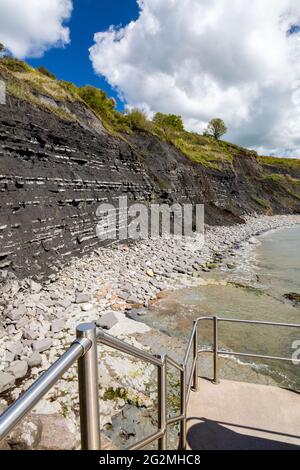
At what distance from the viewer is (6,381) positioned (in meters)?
5.89

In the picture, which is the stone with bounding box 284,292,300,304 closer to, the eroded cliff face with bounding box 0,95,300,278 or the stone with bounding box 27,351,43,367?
the eroded cliff face with bounding box 0,95,300,278

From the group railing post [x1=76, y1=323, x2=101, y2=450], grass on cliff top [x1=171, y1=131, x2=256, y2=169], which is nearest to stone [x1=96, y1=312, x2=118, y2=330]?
railing post [x1=76, y1=323, x2=101, y2=450]

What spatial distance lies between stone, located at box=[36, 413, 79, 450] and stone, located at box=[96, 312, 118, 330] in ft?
19.4

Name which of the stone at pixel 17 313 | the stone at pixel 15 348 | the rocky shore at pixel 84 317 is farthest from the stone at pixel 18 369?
the stone at pixel 17 313

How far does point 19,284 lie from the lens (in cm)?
1007

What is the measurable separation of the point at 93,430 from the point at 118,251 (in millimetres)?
15818

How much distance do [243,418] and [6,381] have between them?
188 inches

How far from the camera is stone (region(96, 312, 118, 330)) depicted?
341 inches

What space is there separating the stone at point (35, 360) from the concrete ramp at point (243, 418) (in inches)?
156

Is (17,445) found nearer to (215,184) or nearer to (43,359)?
(43,359)

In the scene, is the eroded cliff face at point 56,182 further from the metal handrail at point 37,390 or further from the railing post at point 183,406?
the metal handrail at point 37,390

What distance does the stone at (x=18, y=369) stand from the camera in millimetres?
6160

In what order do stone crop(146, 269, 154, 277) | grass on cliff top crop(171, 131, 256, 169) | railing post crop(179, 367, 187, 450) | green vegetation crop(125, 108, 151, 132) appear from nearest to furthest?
railing post crop(179, 367, 187, 450), stone crop(146, 269, 154, 277), green vegetation crop(125, 108, 151, 132), grass on cliff top crop(171, 131, 256, 169)

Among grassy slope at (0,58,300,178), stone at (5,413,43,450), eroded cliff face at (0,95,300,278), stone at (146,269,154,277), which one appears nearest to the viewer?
stone at (5,413,43,450)
